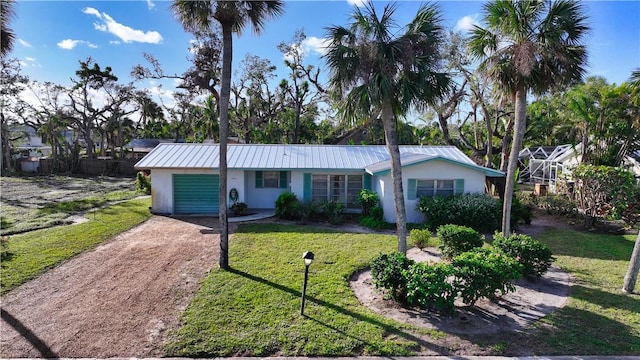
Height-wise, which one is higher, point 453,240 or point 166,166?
point 166,166

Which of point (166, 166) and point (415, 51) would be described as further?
point (166, 166)

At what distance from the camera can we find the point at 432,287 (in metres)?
5.88

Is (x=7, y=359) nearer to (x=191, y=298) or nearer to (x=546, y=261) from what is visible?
(x=191, y=298)

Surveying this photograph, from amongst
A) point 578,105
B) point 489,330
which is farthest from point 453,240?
point 578,105

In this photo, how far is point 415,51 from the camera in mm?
7773

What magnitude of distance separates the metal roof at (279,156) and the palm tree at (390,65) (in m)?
7.04

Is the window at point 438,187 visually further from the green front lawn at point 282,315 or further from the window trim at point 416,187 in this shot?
the green front lawn at point 282,315

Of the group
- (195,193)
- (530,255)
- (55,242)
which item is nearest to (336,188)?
(195,193)

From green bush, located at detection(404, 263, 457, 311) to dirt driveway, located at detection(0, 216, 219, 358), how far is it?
14.1ft

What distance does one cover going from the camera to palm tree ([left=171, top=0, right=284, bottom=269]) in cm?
766

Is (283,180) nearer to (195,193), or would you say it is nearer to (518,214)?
(195,193)

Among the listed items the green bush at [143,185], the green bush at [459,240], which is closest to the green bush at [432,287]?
the green bush at [459,240]

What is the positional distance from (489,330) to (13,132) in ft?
178

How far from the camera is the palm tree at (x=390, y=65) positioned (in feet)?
25.0
